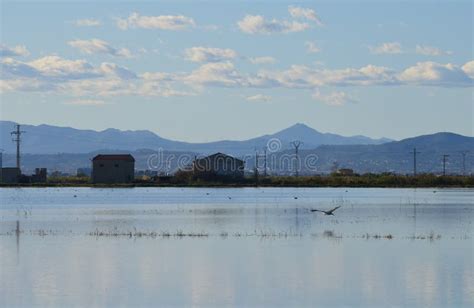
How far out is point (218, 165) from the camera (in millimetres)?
120500

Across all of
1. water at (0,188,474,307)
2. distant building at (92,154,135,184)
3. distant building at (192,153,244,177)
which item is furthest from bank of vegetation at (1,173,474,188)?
water at (0,188,474,307)

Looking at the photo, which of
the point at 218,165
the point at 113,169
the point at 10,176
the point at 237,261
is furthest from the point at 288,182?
the point at 237,261

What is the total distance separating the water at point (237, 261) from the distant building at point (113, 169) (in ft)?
221

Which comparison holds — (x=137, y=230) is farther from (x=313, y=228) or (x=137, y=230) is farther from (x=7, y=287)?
(x=7, y=287)

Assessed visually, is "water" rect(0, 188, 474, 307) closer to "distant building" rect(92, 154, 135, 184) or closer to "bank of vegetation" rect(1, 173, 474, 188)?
"distant building" rect(92, 154, 135, 184)

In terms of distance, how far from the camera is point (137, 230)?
41219 mm

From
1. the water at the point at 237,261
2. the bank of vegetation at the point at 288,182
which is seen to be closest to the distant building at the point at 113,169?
the bank of vegetation at the point at 288,182

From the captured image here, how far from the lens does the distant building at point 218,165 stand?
11956 cm

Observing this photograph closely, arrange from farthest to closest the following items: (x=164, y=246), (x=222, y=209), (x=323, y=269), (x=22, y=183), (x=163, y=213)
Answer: (x=22, y=183)
(x=222, y=209)
(x=163, y=213)
(x=164, y=246)
(x=323, y=269)

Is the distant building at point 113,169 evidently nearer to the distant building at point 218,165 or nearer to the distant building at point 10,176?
the distant building at point 218,165

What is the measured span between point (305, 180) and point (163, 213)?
6986cm

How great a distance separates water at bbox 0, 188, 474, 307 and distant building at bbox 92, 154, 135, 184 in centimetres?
6734

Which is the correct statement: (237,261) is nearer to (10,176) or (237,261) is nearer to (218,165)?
(218,165)

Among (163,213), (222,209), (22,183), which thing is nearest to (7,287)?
(163,213)
